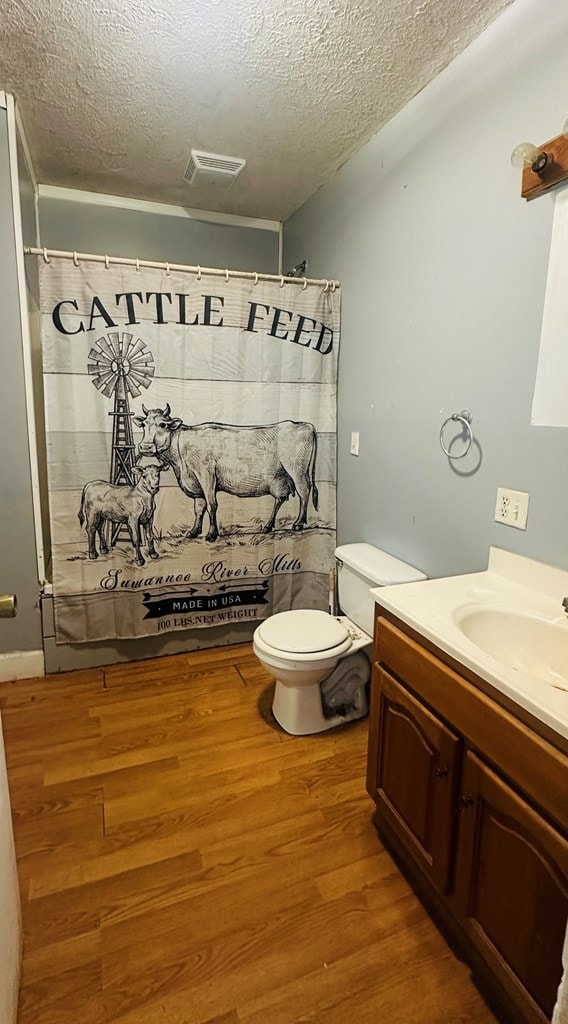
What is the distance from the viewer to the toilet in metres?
1.95

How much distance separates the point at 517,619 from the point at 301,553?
1.58 meters

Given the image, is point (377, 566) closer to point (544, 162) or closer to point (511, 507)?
point (511, 507)

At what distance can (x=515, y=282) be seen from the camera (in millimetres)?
1513

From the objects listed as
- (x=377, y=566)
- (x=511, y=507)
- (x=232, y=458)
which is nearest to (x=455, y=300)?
(x=511, y=507)

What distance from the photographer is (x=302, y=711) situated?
207cm

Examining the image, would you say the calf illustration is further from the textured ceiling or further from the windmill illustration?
the textured ceiling

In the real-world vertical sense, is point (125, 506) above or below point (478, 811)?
above

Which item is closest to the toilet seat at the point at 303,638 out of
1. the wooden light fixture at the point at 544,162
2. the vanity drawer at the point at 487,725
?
the vanity drawer at the point at 487,725

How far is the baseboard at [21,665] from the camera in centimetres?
245

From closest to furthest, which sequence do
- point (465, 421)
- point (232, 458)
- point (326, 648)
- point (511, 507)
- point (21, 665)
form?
point (511, 507) → point (465, 421) → point (326, 648) → point (21, 665) → point (232, 458)

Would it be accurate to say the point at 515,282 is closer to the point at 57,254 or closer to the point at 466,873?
the point at 466,873

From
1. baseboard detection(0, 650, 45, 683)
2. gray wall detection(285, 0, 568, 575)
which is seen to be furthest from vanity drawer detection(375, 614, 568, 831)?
baseboard detection(0, 650, 45, 683)

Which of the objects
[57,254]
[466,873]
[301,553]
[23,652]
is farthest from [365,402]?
[23,652]

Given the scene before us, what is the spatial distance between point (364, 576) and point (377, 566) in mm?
70
